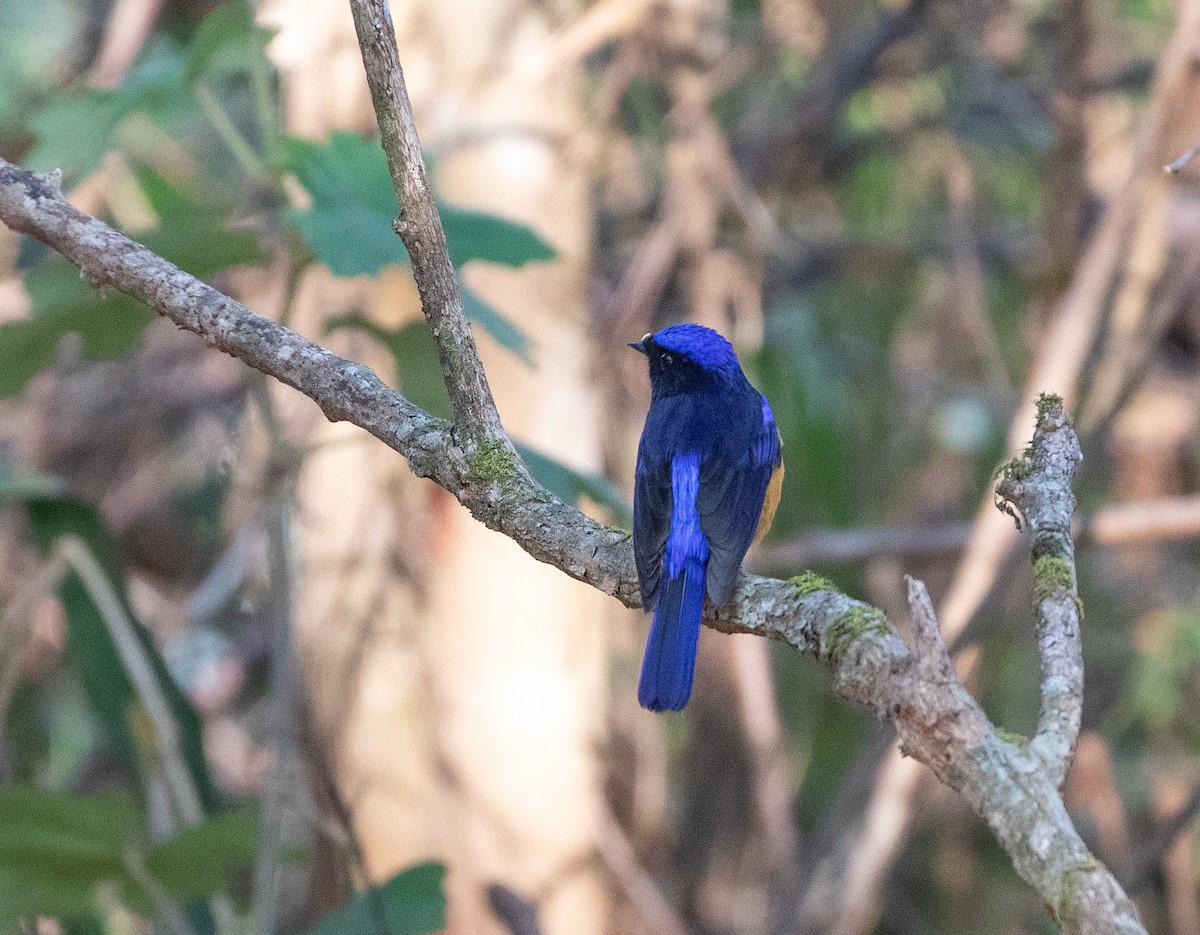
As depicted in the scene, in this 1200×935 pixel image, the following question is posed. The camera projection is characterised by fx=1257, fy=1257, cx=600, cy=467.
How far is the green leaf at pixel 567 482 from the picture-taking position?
7.87ft

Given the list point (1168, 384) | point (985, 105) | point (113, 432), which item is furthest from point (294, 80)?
point (1168, 384)

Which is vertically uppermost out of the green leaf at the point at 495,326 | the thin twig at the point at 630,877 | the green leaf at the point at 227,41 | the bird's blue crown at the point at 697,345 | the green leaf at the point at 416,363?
the green leaf at the point at 227,41

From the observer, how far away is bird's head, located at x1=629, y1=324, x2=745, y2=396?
2.68 m

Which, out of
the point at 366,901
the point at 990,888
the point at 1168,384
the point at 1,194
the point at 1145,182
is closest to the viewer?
the point at 1,194

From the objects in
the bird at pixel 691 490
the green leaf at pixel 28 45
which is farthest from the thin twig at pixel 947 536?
the green leaf at pixel 28 45

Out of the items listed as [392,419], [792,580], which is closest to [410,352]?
[392,419]

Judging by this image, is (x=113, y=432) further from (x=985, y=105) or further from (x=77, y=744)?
(x=985, y=105)

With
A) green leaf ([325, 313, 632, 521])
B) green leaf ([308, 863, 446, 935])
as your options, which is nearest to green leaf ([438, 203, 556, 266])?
green leaf ([325, 313, 632, 521])

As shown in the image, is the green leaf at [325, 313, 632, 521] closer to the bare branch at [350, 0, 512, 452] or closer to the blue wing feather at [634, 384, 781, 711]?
the blue wing feather at [634, 384, 781, 711]

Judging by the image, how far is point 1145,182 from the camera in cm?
→ 359

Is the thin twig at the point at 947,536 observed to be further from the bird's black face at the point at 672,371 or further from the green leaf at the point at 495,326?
the green leaf at the point at 495,326

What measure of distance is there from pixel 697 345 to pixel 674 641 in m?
0.99

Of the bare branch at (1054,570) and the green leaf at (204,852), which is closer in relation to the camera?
the bare branch at (1054,570)

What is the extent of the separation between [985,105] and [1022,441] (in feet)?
6.29
